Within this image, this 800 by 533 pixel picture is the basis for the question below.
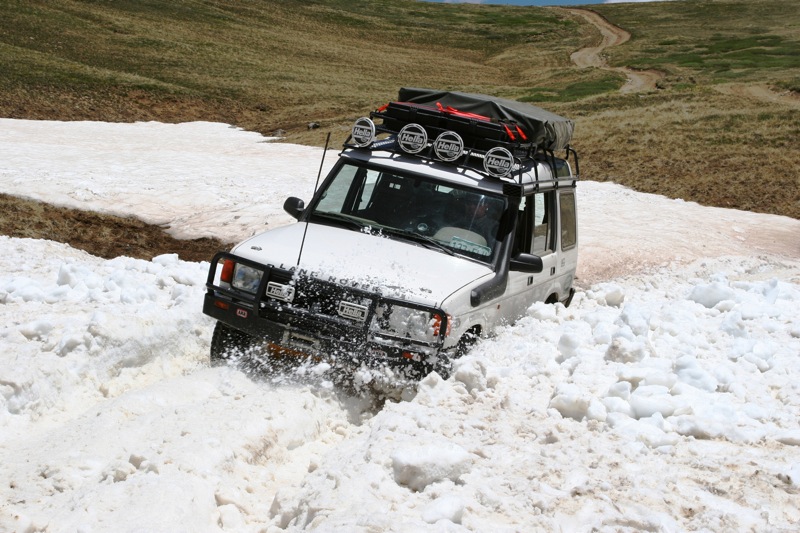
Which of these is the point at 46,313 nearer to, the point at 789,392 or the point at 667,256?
the point at 789,392

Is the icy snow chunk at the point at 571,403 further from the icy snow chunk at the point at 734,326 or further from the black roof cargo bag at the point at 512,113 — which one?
the black roof cargo bag at the point at 512,113

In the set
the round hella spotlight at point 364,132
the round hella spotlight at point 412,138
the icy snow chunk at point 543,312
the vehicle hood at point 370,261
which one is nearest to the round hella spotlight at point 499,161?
the round hella spotlight at point 412,138

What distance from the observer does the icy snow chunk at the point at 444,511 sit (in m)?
3.96

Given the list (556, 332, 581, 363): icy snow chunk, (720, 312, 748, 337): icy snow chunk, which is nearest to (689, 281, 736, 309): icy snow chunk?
(720, 312, 748, 337): icy snow chunk

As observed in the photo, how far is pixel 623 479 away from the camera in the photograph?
4.48 meters

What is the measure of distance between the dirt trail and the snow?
1783 inches

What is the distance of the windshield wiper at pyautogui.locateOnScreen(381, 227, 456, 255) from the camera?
6.82m

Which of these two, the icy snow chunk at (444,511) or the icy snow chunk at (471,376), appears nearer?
the icy snow chunk at (444,511)

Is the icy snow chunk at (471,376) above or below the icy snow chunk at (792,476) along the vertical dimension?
below

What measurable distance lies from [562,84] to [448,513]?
5155 centimetres

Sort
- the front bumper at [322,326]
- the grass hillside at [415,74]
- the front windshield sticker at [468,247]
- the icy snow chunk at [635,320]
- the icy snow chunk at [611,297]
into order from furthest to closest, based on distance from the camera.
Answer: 1. the grass hillside at [415,74]
2. the icy snow chunk at [611,297]
3. the front windshield sticker at [468,247]
4. the icy snow chunk at [635,320]
5. the front bumper at [322,326]

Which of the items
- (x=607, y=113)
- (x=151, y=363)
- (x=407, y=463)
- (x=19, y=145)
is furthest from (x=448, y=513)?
(x=607, y=113)

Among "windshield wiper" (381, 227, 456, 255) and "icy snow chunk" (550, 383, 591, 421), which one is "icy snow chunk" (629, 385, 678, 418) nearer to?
"icy snow chunk" (550, 383, 591, 421)

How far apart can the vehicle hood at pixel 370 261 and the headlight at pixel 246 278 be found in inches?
3.6
